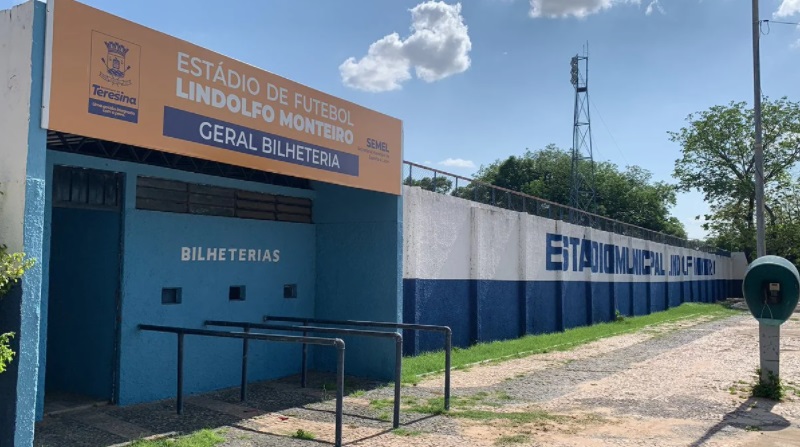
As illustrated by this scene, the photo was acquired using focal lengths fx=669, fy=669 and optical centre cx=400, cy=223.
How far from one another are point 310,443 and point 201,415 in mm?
1726

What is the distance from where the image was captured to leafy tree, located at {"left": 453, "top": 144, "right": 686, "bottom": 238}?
195 feet

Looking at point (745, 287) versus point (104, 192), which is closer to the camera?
point (104, 192)

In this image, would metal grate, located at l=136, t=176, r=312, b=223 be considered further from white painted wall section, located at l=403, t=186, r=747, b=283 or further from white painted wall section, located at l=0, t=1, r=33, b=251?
white painted wall section, located at l=403, t=186, r=747, b=283

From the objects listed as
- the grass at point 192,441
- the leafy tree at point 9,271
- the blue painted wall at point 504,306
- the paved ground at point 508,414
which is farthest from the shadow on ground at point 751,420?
the leafy tree at point 9,271

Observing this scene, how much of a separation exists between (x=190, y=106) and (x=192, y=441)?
337 centimetres

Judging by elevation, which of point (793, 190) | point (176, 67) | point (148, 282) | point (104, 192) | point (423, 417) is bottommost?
point (423, 417)

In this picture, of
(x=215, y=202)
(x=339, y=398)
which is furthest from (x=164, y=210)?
(x=339, y=398)

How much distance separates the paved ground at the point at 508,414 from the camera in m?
7.10

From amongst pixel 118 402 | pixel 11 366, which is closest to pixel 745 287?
pixel 118 402

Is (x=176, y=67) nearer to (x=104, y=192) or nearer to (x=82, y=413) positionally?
(x=104, y=192)

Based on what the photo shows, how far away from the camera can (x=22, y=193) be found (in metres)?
5.23

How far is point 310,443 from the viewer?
6.79 metres

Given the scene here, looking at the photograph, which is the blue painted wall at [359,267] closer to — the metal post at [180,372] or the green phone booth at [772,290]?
the metal post at [180,372]

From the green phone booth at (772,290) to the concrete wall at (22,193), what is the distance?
9421 mm
